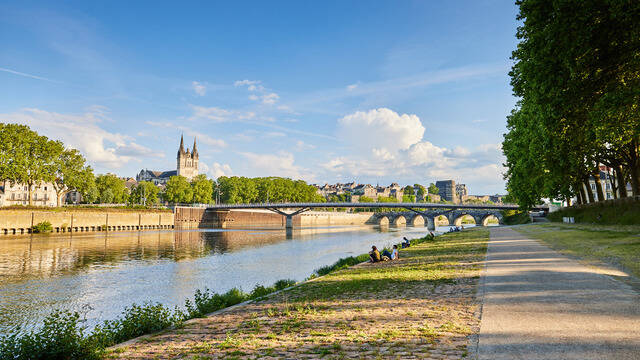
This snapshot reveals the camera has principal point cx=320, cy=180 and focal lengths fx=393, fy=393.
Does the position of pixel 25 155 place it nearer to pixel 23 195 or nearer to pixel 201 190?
pixel 201 190

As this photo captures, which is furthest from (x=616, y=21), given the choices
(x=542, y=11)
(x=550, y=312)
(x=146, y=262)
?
(x=146, y=262)

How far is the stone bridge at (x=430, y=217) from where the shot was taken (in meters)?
99.9

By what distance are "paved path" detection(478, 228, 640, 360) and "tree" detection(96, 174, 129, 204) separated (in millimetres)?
105298

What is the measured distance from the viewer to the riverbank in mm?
5777

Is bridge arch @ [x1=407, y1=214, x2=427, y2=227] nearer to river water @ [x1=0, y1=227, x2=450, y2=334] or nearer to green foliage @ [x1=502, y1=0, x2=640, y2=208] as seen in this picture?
river water @ [x1=0, y1=227, x2=450, y2=334]

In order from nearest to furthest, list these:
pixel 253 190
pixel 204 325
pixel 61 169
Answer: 1. pixel 204 325
2. pixel 61 169
3. pixel 253 190

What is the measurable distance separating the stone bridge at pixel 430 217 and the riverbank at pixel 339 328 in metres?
88.4

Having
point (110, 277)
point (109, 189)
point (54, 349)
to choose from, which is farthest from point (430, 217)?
point (54, 349)

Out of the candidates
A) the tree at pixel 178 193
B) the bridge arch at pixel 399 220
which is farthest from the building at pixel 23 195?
the bridge arch at pixel 399 220

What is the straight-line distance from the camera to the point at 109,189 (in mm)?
100500

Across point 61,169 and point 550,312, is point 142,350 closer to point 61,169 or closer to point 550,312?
point 550,312

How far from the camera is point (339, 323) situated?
289 inches

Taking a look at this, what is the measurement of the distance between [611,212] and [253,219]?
3911 inches

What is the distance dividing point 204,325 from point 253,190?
125 metres
